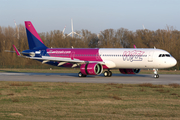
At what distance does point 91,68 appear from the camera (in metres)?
34.9

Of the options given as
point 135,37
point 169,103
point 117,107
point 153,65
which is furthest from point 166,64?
point 135,37

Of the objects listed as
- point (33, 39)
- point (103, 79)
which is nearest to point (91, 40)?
point (33, 39)

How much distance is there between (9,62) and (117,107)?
75028 millimetres

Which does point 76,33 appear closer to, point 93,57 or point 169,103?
point 93,57

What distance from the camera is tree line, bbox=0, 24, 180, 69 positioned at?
76250mm

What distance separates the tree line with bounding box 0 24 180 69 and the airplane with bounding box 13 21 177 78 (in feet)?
99.9

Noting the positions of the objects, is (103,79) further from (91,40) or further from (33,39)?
(91,40)

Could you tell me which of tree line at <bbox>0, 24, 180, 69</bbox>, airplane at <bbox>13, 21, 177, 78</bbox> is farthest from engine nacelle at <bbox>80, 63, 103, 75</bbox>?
→ tree line at <bbox>0, 24, 180, 69</bbox>

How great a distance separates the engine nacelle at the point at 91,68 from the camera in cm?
3491

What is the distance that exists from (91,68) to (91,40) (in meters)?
67.8

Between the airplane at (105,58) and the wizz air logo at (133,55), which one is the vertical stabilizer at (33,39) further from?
the wizz air logo at (133,55)

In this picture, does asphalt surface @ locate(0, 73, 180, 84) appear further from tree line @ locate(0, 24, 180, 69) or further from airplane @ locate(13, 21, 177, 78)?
tree line @ locate(0, 24, 180, 69)

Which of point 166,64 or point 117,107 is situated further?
point 166,64

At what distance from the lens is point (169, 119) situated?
10.2 m
